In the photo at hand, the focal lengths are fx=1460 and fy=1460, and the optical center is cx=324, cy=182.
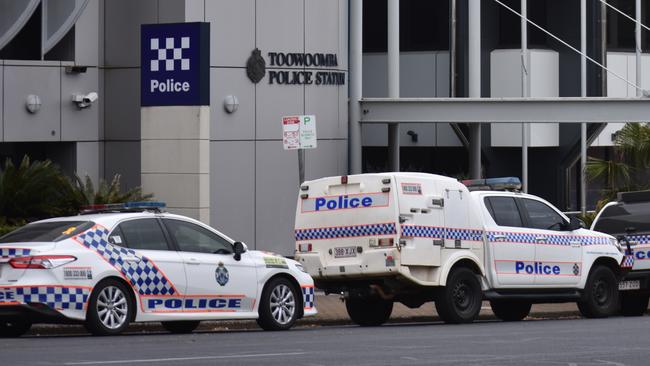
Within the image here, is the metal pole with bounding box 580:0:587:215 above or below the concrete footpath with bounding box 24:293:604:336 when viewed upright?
above

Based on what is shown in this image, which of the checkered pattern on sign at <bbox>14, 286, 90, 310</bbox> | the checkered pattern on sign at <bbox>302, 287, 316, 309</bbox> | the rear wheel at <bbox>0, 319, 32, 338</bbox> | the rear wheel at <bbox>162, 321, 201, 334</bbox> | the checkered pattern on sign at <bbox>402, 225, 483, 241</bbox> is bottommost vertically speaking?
the rear wheel at <bbox>162, 321, 201, 334</bbox>

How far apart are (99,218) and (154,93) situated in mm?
6527

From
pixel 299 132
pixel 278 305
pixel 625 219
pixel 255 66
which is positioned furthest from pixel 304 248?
pixel 255 66

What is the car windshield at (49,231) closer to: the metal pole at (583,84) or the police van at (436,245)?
the police van at (436,245)

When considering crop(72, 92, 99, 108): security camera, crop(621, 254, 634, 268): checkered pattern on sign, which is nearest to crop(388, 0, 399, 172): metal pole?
crop(72, 92, 99, 108): security camera

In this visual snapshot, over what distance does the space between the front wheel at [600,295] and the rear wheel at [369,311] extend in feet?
9.65

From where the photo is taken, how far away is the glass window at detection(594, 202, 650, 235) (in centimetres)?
2230

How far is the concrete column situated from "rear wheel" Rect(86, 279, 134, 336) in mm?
6737

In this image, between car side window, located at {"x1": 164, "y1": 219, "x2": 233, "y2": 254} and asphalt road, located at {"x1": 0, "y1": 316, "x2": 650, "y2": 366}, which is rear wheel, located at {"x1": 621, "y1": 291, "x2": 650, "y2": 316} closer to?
asphalt road, located at {"x1": 0, "y1": 316, "x2": 650, "y2": 366}

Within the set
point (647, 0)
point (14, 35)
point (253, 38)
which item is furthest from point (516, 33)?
point (14, 35)

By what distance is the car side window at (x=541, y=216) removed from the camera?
20406 millimetres

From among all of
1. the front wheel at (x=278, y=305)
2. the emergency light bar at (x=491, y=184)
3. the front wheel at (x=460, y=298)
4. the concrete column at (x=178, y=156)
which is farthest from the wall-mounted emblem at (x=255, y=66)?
the front wheel at (x=278, y=305)

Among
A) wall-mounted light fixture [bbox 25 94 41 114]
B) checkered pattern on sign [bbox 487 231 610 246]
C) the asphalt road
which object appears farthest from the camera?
wall-mounted light fixture [bbox 25 94 41 114]

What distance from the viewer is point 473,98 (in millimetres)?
29875
